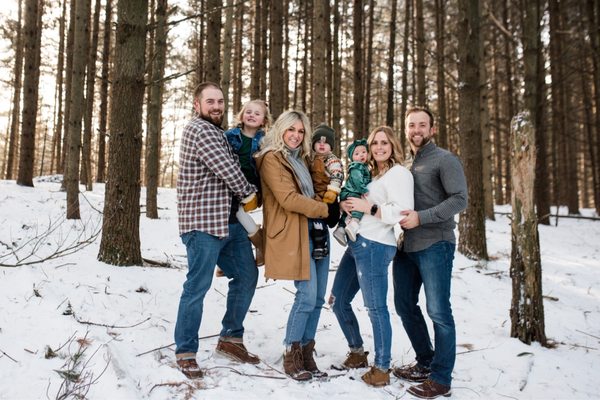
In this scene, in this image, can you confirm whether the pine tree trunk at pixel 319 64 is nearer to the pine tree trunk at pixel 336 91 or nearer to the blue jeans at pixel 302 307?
the pine tree trunk at pixel 336 91

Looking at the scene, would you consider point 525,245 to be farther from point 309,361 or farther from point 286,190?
point 286,190

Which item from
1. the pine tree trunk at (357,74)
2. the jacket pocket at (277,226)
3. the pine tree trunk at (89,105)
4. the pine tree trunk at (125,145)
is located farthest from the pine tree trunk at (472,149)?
the pine tree trunk at (89,105)

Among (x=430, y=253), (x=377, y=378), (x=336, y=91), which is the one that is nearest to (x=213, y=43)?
(x=336, y=91)

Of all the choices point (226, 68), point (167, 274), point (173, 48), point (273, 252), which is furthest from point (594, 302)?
point (173, 48)

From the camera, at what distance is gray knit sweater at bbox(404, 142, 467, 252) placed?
339 centimetres

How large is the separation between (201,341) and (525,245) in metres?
3.63

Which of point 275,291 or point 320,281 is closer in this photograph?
point 320,281

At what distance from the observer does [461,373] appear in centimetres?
390

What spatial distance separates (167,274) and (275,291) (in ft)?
4.58

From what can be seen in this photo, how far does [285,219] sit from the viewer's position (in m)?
3.51

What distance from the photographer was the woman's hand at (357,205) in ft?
11.4

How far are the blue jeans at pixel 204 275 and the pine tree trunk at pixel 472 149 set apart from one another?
5303 millimetres

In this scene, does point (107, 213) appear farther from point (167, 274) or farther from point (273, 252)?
point (273, 252)

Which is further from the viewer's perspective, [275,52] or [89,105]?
[89,105]
